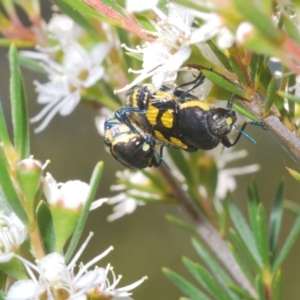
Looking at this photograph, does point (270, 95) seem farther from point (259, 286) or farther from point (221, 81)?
point (259, 286)

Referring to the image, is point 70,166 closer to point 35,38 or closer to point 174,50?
point 35,38

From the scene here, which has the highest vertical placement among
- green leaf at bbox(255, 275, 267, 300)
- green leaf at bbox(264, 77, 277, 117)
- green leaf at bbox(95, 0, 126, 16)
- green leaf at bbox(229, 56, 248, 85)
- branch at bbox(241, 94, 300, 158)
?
green leaf at bbox(95, 0, 126, 16)

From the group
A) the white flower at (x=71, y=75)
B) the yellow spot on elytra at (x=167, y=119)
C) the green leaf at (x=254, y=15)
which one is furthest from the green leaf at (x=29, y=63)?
the green leaf at (x=254, y=15)

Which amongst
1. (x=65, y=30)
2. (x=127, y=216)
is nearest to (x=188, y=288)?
(x=65, y=30)

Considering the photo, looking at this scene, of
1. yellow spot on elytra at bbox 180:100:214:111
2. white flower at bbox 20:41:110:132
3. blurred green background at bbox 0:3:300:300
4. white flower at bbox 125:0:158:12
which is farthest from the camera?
blurred green background at bbox 0:3:300:300

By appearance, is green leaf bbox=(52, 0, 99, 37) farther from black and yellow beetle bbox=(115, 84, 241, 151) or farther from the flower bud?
the flower bud

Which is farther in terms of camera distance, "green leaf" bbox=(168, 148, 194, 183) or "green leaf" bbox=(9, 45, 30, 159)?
"green leaf" bbox=(168, 148, 194, 183)

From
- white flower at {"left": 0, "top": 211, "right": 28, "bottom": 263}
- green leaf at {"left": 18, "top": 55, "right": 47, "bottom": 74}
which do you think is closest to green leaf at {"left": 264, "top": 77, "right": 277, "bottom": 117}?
white flower at {"left": 0, "top": 211, "right": 28, "bottom": 263}

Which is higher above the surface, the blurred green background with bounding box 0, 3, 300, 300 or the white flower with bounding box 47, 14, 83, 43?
the white flower with bounding box 47, 14, 83, 43
